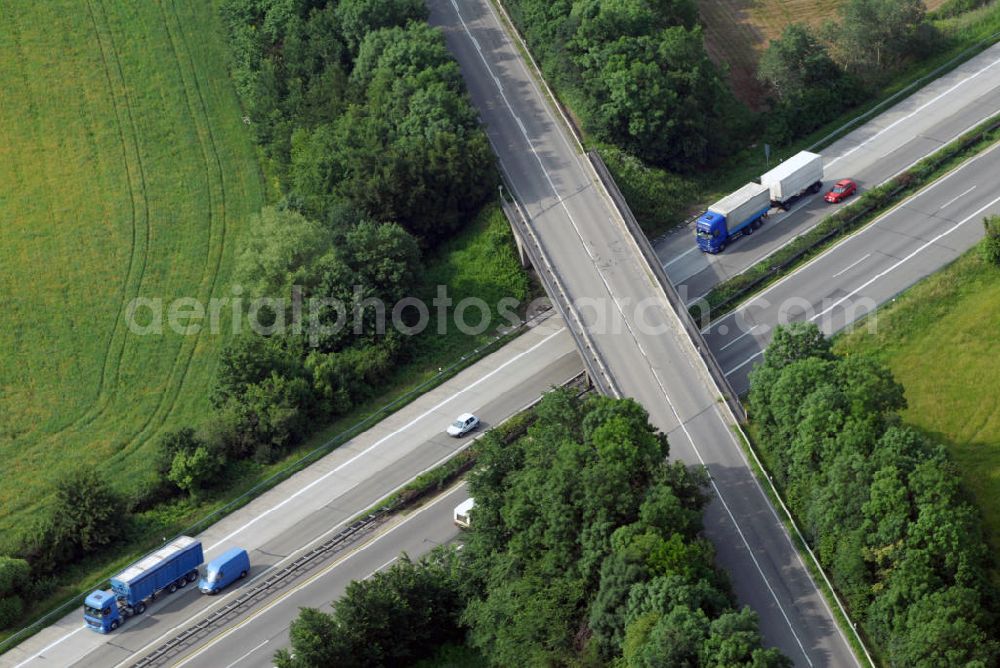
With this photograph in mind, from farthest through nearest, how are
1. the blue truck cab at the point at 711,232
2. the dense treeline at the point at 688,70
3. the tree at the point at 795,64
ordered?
the tree at the point at 795,64, the dense treeline at the point at 688,70, the blue truck cab at the point at 711,232

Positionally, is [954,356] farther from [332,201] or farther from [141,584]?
[141,584]

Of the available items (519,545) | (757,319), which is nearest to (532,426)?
(519,545)

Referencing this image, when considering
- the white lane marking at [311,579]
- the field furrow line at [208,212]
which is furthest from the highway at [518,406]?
the field furrow line at [208,212]

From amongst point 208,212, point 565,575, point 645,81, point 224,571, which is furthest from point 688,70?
point 224,571

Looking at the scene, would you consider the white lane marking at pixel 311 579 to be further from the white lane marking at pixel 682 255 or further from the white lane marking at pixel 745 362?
the white lane marking at pixel 682 255

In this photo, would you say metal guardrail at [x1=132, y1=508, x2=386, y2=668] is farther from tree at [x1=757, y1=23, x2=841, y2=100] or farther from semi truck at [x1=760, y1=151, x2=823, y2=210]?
tree at [x1=757, y1=23, x2=841, y2=100]

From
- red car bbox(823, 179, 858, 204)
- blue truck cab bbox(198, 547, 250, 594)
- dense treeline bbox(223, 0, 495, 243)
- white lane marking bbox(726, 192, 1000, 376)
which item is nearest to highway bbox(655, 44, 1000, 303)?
red car bbox(823, 179, 858, 204)
